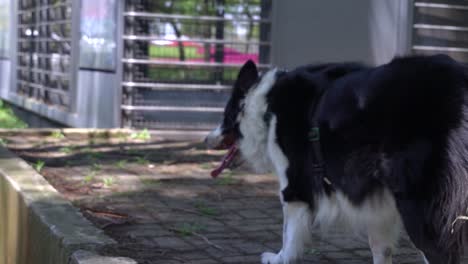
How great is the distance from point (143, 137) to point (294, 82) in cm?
616

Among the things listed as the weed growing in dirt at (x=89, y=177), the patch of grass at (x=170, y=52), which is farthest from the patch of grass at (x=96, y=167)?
the patch of grass at (x=170, y=52)

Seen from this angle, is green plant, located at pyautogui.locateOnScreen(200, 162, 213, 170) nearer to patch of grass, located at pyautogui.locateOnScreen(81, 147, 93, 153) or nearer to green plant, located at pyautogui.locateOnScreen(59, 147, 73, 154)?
patch of grass, located at pyautogui.locateOnScreen(81, 147, 93, 153)

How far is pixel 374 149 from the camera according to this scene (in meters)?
3.91

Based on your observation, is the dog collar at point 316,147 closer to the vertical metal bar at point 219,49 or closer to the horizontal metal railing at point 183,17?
the horizontal metal railing at point 183,17

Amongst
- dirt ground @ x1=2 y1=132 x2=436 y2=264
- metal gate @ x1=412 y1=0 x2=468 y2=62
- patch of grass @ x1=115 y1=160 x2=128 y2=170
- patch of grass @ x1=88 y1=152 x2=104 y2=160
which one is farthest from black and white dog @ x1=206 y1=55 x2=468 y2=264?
metal gate @ x1=412 y1=0 x2=468 y2=62

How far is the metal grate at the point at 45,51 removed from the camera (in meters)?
13.1

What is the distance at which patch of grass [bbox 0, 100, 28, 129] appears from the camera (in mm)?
15137

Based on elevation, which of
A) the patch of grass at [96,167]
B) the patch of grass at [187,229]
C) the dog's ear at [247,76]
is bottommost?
the patch of grass at [96,167]

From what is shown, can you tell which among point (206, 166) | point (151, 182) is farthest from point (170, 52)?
point (151, 182)

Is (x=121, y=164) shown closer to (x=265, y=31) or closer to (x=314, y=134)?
(x=265, y=31)

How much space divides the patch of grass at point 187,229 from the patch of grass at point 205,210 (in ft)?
1.39

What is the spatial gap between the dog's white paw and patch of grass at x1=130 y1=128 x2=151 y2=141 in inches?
229

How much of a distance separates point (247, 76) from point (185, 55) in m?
5.99

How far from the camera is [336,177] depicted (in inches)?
167
